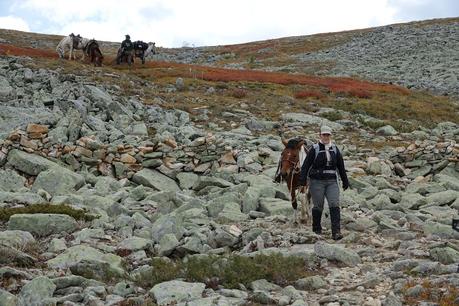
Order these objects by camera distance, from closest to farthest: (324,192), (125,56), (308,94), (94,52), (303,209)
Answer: (324,192) < (303,209) < (308,94) < (94,52) < (125,56)

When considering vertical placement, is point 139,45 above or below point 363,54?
below

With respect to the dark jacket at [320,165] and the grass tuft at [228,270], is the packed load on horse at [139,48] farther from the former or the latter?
the grass tuft at [228,270]

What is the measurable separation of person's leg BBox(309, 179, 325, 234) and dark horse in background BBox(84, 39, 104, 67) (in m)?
28.4

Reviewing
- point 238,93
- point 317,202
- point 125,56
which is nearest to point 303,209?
point 317,202

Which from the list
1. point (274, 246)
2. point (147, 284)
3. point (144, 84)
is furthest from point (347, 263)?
point (144, 84)

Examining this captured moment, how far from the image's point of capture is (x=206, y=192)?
16.7 m

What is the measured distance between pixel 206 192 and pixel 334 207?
19.9 feet

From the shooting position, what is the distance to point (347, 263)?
30.6ft

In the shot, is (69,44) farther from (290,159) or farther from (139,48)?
(290,159)

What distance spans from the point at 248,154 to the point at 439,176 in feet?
21.3

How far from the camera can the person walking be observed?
11273mm

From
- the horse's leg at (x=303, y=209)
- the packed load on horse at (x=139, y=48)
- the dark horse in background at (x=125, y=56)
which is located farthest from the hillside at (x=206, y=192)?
the packed load on horse at (x=139, y=48)

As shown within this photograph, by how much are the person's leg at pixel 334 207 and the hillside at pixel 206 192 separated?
24 centimetres

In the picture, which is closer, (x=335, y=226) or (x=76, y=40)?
(x=335, y=226)
